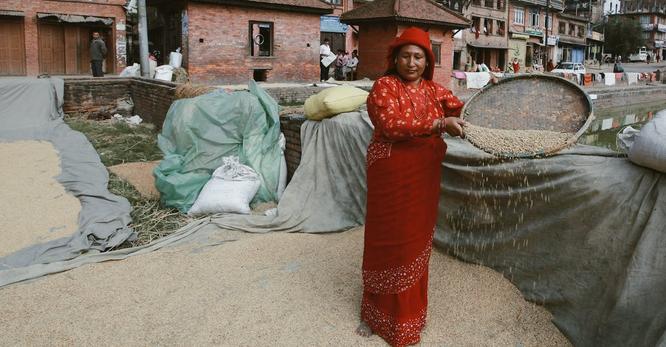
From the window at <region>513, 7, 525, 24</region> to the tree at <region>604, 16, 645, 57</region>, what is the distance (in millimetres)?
21175

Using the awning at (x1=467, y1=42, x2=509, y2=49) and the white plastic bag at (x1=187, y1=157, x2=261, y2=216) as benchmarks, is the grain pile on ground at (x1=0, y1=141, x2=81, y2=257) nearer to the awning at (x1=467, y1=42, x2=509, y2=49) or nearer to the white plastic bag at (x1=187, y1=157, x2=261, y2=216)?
the white plastic bag at (x1=187, y1=157, x2=261, y2=216)

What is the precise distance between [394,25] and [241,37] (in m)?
4.88

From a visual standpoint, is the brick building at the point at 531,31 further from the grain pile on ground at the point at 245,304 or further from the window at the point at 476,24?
the grain pile on ground at the point at 245,304

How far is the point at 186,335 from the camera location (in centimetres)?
272

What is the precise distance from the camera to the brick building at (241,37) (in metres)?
15.4

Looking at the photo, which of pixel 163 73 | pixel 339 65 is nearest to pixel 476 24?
pixel 339 65

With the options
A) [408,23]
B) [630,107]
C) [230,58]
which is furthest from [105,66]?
[630,107]

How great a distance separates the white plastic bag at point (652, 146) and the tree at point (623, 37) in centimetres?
5726

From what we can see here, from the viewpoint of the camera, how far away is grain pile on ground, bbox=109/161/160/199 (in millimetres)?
5411

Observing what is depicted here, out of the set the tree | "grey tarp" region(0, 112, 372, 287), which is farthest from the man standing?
the tree

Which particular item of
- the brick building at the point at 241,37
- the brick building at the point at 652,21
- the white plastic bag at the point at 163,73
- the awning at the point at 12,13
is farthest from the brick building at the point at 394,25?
the brick building at the point at 652,21

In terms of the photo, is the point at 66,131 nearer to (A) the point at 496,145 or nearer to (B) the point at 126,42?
(A) the point at 496,145

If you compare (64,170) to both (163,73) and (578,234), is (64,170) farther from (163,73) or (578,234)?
(163,73)

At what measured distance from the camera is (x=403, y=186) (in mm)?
2496
